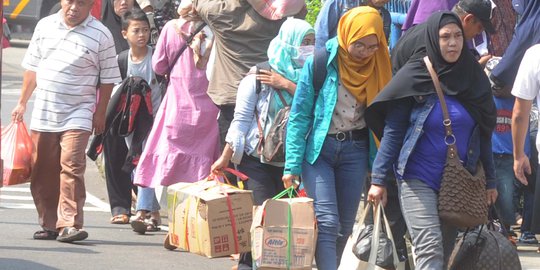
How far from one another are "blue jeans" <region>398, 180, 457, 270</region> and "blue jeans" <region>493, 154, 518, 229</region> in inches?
137

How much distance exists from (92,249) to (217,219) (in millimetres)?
1879

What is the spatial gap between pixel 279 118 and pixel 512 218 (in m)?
3.01

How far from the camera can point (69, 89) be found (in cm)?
1012

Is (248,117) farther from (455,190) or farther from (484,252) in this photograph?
(484,252)

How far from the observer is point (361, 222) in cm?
732

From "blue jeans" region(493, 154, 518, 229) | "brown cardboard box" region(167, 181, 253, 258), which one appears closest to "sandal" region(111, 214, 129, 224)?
"brown cardboard box" region(167, 181, 253, 258)

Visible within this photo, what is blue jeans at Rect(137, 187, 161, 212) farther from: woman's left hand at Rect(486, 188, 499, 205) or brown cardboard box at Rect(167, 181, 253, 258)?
woman's left hand at Rect(486, 188, 499, 205)

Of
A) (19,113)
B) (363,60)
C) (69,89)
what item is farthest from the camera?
(19,113)

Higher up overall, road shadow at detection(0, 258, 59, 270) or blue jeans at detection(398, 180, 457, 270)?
blue jeans at detection(398, 180, 457, 270)

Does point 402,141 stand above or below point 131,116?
above

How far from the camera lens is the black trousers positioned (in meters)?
11.6

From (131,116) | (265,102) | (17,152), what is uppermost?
(265,102)

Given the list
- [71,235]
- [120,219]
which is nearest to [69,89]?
[71,235]

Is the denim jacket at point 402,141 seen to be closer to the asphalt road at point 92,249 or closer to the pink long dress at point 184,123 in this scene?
the asphalt road at point 92,249
